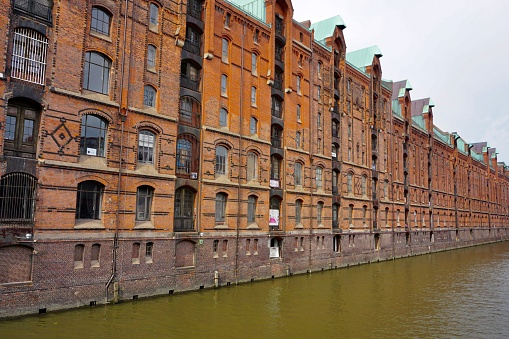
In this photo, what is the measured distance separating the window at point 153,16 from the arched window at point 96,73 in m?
3.67

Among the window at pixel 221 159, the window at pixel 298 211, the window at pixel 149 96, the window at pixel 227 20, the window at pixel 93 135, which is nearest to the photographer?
the window at pixel 93 135

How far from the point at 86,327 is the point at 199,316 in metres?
4.65

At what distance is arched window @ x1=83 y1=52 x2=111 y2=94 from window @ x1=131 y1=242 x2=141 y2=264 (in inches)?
309

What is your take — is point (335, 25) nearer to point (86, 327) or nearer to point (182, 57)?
point (182, 57)

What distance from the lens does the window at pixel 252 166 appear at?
2797 cm

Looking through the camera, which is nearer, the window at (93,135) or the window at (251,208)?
the window at (93,135)

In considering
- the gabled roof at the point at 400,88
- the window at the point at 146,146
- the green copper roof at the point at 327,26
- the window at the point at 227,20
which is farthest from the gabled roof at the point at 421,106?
the window at the point at 146,146

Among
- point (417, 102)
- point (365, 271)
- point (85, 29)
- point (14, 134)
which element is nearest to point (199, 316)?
point (14, 134)

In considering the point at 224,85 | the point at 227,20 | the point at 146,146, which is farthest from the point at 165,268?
the point at 227,20

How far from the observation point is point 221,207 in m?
25.7

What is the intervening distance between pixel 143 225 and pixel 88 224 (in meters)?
3.00

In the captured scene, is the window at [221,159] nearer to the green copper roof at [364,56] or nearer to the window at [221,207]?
the window at [221,207]

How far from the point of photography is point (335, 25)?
3866cm

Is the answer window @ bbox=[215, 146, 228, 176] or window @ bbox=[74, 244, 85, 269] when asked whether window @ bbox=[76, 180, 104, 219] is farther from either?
window @ bbox=[215, 146, 228, 176]
